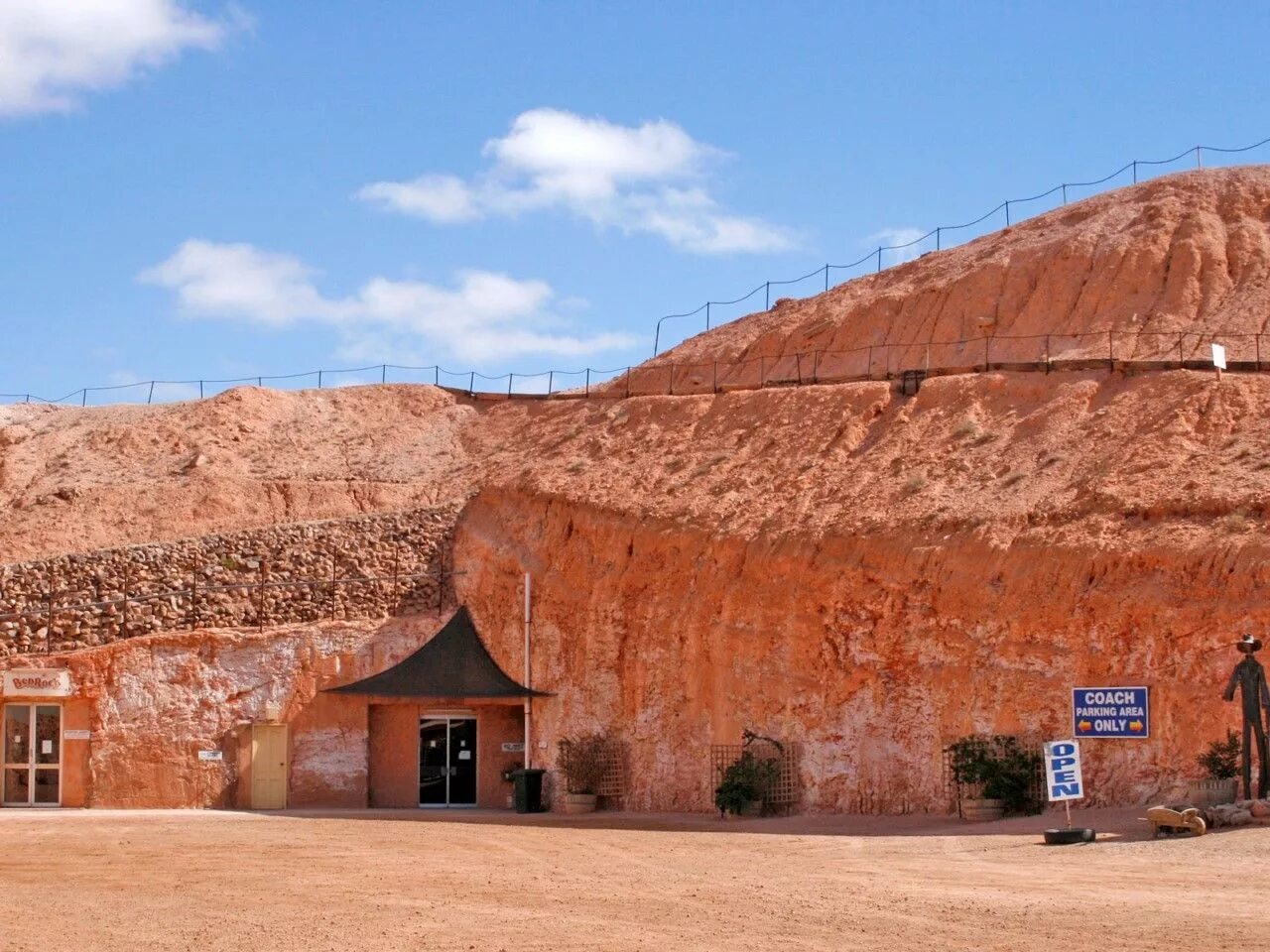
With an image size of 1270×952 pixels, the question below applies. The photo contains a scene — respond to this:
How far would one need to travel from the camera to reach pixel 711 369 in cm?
4684

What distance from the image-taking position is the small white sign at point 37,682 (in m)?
34.1

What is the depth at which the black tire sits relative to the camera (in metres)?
21.4

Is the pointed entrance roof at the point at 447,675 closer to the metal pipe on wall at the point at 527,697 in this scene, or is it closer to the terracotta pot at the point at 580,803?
the metal pipe on wall at the point at 527,697

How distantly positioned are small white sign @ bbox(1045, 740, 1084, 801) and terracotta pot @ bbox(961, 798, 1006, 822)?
4717mm

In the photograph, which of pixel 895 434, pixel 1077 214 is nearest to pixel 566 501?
pixel 895 434

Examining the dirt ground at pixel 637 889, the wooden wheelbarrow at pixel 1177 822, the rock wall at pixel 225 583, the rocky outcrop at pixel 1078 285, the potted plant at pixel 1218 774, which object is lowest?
the dirt ground at pixel 637 889

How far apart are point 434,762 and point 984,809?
1394cm

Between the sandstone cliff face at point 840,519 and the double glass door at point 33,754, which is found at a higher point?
the sandstone cliff face at point 840,519

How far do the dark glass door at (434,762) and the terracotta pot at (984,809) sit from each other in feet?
44.0

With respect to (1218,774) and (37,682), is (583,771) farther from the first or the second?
(1218,774)

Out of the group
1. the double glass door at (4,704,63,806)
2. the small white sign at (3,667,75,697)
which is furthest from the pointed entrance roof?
the double glass door at (4,704,63,806)

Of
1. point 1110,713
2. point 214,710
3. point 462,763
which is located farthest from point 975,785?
point 214,710

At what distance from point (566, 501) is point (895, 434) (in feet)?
24.2

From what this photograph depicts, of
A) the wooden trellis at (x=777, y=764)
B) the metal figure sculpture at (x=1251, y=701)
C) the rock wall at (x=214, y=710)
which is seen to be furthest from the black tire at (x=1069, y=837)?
the rock wall at (x=214, y=710)
